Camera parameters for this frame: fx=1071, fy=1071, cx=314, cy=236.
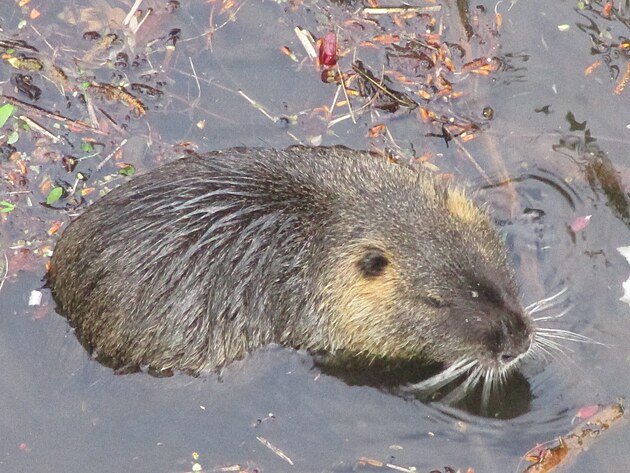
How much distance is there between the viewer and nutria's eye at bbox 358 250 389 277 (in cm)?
449

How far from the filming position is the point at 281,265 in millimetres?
4598

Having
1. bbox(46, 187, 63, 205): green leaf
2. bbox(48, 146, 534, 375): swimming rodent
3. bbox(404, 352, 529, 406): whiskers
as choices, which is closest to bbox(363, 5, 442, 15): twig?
bbox(48, 146, 534, 375): swimming rodent

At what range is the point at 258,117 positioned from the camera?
547 centimetres

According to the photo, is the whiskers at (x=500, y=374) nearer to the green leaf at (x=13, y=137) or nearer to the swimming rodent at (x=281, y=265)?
the swimming rodent at (x=281, y=265)

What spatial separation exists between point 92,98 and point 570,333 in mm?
2662

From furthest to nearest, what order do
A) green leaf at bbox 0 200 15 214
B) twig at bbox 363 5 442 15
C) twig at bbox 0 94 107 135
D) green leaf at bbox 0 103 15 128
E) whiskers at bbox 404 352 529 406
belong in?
twig at bbox 363 5 442 15 → twig at bbox 0 94 107 135 → green leaf at bbox 0 103 15 128 → green leaf at bbox 0 200 15 214 → whiskers at bbox 404 352 529 406

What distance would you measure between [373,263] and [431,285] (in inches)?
10.6

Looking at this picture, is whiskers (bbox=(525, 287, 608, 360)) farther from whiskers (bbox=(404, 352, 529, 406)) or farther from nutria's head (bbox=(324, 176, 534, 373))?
nutria's head (bbox=(324, 176, 534, 373))

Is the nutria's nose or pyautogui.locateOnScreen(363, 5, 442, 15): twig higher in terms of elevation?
pyautogui.locateOnScreen(363, 5, 442, 15): twig

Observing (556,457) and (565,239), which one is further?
(565,239)

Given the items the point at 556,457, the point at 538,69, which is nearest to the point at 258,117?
the point at 538,69

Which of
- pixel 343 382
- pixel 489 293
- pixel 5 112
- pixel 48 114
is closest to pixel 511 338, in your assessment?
pixel 489 293

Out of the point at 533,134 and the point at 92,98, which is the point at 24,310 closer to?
the point at 92,98

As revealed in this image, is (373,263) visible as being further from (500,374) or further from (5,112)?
(5,112)
